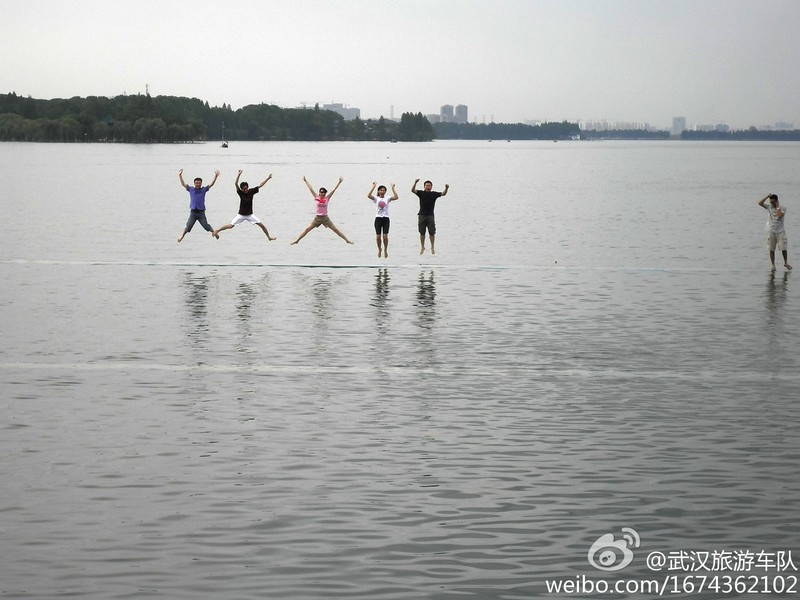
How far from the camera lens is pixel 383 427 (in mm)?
14320

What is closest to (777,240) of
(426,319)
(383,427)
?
(426,319)

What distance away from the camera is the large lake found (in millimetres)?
9812

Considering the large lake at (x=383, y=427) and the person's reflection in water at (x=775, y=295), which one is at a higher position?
the large lake at (x=383, y=427)

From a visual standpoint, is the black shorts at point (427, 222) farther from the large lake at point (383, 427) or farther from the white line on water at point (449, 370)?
the white line on water at point (449, 370)

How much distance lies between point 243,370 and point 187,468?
5512mm

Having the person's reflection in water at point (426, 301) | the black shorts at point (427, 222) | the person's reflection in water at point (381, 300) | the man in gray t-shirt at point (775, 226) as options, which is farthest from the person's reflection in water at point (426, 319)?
the man in gray t-shirt at point (775, 226)

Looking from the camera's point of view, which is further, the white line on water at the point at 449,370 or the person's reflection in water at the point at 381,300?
the person's reflection in water at the point at 381,300

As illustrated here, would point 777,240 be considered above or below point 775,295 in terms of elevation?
above

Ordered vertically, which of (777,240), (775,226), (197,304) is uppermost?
(775,226)

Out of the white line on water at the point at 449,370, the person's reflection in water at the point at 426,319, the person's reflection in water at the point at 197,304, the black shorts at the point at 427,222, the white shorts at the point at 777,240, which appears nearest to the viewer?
the white line on water at the point at 449,370

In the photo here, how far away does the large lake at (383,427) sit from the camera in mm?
9812

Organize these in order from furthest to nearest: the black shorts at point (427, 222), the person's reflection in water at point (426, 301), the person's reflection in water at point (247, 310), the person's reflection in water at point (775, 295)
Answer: the black shorts at point (427, 222) < the person's reflection in water at point (775, 295) < the person's reflection in water at point (426, 301) < the person's reflection in water at point (247, 310)

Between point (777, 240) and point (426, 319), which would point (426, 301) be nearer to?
point (426, 319)

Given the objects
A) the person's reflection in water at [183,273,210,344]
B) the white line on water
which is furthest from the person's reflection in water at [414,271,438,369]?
the person's reflection in water at [183,273,210,344]
